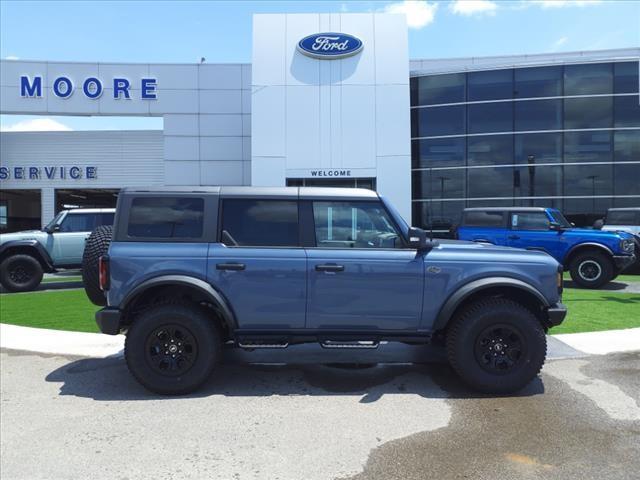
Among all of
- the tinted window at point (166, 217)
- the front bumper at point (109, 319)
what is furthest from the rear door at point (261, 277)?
the front bumper at point (109, 319)

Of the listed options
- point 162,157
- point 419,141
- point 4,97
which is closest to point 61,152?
point 4,97

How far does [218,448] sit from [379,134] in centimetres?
1723

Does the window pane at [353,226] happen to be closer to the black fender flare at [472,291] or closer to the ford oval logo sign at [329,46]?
the black fender flare at [472,291]

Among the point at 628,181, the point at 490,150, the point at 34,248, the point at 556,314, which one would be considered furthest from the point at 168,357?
the point at 628,181

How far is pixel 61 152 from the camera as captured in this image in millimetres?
24234

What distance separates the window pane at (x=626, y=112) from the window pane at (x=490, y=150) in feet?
13.6

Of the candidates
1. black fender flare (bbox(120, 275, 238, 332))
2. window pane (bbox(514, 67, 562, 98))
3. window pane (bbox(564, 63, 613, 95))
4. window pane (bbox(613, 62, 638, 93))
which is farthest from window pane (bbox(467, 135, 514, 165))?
black fender flare (bbox(120, 275, 238, 332))

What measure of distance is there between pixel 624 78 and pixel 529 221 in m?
11.4

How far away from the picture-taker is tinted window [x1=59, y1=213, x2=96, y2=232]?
1286 cm

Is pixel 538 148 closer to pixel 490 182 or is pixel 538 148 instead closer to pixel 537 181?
pixel 537 181

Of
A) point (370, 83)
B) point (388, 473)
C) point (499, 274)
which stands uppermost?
point (370, 83)

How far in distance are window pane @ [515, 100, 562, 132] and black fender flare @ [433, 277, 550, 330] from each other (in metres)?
17.6

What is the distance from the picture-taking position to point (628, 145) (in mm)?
19969

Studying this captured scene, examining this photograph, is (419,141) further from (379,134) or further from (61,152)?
(61,152)
